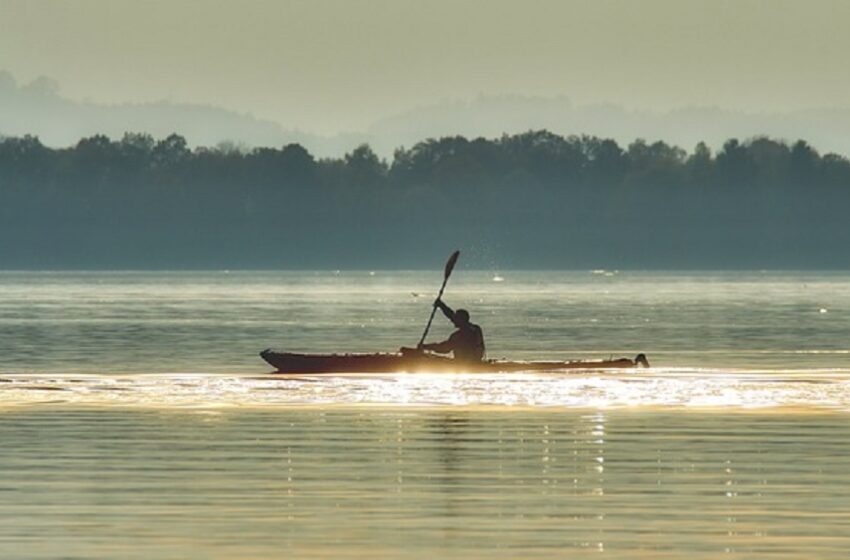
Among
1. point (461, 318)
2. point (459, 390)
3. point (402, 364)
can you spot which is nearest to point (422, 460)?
point (459, 390)

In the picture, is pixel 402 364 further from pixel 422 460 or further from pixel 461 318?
pixel 422 460

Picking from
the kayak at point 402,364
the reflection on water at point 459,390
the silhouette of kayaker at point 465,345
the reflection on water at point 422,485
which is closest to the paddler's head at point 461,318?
the silhouette of kayaker at point 465,345

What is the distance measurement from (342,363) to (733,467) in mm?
20458

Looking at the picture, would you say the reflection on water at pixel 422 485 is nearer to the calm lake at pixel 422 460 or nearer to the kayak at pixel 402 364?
the calm lake at pixel 422 460

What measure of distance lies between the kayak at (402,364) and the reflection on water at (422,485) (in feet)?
27.6

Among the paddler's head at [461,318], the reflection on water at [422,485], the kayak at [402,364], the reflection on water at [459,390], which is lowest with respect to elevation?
the reflection on water at [459,390]

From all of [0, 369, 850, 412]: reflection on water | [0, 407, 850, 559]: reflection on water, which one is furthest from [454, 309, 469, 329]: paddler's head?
[0, 407, 850, 559]: reflection on water

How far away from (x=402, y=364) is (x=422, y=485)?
20.2m

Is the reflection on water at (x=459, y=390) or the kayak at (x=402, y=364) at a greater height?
the kayak at (x=402, y=364)

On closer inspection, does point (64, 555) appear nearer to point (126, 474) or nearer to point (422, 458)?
point (126, 474)

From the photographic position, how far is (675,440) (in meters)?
32.0

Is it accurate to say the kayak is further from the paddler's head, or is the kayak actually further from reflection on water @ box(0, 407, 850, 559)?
reflection on water @ box(0, 407, 850, 559)

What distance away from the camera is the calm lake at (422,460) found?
71.5ft

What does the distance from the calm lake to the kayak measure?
32 centimetres
